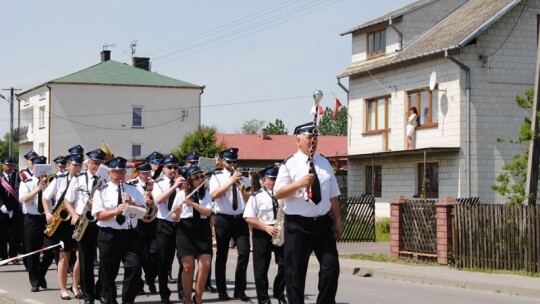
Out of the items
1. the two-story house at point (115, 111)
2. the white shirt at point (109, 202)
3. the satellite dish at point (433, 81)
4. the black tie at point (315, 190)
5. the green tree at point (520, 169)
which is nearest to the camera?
the black tie at point (315, 190)

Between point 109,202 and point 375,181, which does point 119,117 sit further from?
point 109,202

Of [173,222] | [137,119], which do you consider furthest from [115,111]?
[173,222]

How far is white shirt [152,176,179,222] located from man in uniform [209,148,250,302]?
726 millimetres

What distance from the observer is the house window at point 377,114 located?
→ 3472 cm

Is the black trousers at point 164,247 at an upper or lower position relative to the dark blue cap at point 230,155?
lower

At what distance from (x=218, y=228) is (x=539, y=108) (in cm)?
778

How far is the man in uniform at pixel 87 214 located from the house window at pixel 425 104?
2036 cm

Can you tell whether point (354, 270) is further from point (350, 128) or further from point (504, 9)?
point (350, 128)

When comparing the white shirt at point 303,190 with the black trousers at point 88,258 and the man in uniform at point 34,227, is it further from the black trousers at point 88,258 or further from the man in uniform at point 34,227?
the man in uniform at point 34,227

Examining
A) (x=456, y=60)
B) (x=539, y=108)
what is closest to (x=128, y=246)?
(x=539, y=108)

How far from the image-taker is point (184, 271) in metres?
11.5

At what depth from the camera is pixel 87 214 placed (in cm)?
1206

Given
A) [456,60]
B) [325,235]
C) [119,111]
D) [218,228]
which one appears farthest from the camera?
Result: [119,111]

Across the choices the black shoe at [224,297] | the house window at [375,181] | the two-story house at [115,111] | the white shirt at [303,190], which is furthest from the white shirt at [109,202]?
the two-story house at [115,111]
